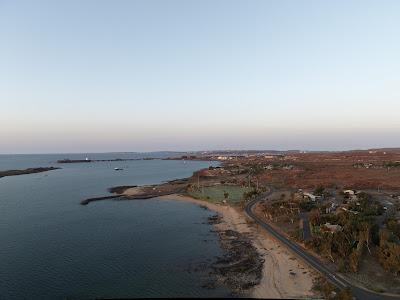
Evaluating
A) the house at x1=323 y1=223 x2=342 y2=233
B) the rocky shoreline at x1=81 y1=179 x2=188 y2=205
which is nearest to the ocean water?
the rocky shoreline at x1=81 y1=179 x2=188 y2=205

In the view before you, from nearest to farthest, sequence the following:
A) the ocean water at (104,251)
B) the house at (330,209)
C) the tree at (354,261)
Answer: the ocean water at (104,251), the tree at (354,261), the house at (330,209)

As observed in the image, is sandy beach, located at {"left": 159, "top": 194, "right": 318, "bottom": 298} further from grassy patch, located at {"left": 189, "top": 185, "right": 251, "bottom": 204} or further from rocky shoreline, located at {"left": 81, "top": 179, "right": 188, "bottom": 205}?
rocky shoreline, located at {"left": 81, "top": 179, "right": 188, "bottom": 205}

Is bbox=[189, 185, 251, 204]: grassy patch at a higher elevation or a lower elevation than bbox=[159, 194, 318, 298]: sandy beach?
higher

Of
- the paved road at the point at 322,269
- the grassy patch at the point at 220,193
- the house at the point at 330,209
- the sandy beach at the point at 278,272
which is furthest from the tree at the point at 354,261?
the grassy patch at the point at 220,193

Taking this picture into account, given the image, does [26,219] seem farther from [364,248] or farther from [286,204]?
[364,248]

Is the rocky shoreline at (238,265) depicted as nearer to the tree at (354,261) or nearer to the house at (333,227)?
the tree at (354,261)

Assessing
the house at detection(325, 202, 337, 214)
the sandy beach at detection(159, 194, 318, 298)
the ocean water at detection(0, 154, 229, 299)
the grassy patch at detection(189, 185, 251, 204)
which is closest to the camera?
the sandy beach at detection(159, 194, 318, 298)
